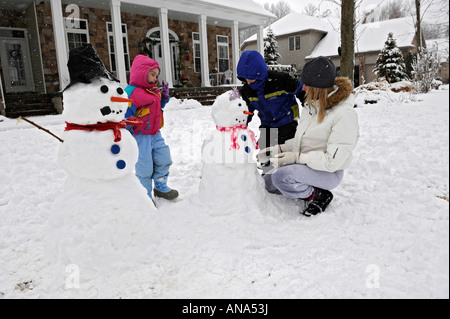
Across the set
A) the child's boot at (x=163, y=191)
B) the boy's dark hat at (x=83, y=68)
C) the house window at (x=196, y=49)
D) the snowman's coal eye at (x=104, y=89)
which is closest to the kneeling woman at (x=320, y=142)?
the child's boot at (x=163, y=191)

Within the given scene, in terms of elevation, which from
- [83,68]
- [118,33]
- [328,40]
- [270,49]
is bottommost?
[83,68]

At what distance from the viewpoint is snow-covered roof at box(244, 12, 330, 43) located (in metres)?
28.2

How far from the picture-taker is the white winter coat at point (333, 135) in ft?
8.69

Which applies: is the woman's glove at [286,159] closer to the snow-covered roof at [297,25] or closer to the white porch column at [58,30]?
the white porch column at [58,30]

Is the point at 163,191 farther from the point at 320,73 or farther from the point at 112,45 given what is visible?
the point at 112,45

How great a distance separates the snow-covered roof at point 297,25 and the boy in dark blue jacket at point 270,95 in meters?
27.0

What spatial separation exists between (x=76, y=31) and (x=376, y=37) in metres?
23.7

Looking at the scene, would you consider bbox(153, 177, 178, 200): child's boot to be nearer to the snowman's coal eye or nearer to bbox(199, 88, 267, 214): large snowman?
bbox(199, 88, 267, 214): large snowman

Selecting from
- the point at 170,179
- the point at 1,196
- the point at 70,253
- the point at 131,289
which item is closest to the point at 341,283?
the point at 131,289

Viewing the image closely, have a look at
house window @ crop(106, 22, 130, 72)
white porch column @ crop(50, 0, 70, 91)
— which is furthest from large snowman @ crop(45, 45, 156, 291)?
house window @ crop(106, 22, 130, 72)

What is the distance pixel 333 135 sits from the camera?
267 centimetres

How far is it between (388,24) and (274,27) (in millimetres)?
9933

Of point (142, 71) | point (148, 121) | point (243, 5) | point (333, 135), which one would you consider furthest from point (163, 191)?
point (243, 5)

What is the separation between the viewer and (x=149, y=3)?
1188cm
